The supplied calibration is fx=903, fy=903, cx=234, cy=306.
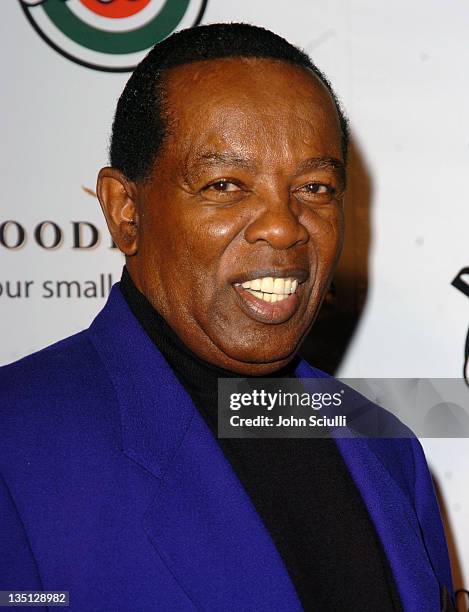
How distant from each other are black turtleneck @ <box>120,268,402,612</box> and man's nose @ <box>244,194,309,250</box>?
0.16m

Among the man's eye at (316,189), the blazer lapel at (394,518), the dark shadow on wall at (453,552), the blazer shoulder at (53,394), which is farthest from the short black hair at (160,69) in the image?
the dark shadow on wall at (453,552)

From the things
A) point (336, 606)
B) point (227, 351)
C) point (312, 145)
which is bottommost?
point (336, 606)

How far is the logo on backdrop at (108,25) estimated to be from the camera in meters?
1.61

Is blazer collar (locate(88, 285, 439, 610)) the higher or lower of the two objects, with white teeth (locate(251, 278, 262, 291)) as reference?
lower

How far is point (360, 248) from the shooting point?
1651 mm

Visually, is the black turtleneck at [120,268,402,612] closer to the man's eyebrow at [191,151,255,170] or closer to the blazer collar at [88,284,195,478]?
the blazer collar at [88,284,195,478]

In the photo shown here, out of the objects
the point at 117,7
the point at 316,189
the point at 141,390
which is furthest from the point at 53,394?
the point at 117,7

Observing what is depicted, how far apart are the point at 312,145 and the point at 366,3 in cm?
82

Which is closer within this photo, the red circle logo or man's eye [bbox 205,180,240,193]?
man's eye [bbox 205,180,240,193]

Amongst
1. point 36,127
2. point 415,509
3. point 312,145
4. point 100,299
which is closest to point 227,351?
point 312,145

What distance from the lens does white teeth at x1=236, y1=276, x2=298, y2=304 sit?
94 centimetres

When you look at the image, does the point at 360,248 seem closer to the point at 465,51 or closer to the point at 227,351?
the point at 465,51

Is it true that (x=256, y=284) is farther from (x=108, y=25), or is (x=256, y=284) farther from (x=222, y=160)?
(x=108, y=25)

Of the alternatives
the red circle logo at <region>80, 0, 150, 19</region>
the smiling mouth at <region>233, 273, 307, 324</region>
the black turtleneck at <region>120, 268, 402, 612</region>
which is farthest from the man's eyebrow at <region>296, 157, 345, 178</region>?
the red circle logo at <region>80, 0, 150, 19</region>
